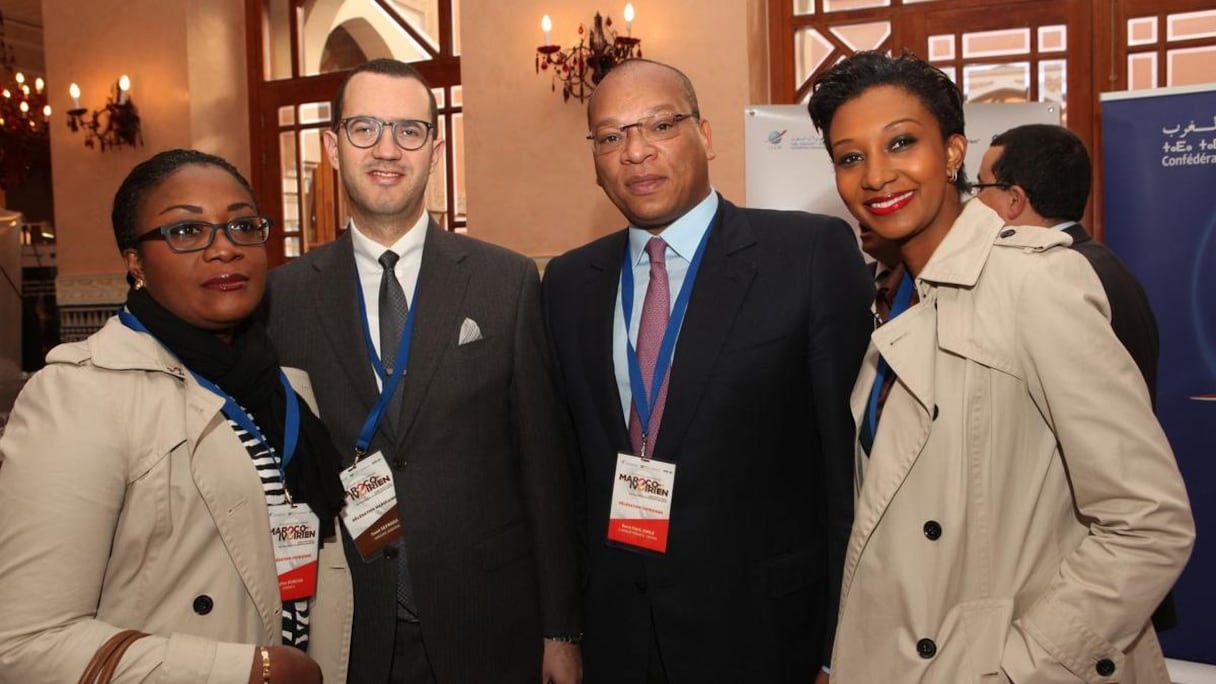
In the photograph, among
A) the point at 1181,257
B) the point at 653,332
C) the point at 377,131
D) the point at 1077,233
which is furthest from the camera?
the point at 1181,257

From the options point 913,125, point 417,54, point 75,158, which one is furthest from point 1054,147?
point 75,158

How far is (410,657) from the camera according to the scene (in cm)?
190

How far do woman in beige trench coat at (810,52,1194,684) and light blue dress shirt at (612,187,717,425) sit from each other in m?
0.45

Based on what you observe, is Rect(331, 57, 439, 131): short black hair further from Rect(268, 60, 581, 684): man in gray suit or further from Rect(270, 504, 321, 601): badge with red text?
Rect(270, 504, 321, 601): badge with red text

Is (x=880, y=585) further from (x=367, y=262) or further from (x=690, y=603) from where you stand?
(x=367, y=262)

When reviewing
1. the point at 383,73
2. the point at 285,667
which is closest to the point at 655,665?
the point at 285,667

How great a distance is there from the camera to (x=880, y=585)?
1.47 m

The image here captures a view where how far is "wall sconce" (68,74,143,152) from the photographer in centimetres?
664

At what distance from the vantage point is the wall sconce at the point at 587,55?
5.18m

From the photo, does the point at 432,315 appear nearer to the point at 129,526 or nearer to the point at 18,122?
the point at 129,526

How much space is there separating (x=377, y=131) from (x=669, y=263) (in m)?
0.70

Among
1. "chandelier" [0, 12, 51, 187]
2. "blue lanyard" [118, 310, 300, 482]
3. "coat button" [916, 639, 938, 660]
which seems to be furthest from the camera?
"chandelier" [0, 12, 51, 187]

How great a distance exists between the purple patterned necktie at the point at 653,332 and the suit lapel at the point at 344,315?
1.77 feet

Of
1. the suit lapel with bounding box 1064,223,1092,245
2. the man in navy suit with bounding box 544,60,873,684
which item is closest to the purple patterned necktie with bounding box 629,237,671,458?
the man in navy suit with bounding box 544,60,873,684
